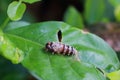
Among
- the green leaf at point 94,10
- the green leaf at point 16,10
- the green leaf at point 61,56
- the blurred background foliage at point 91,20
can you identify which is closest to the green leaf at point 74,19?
the blurred background foliage at point 91,20

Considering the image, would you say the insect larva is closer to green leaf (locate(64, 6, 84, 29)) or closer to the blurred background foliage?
the blurred background foliage

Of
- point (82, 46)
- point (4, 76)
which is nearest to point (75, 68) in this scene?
point (82, 46)

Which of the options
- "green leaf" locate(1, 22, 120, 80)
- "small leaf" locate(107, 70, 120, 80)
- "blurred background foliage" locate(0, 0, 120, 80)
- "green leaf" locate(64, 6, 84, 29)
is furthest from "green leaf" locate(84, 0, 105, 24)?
"small leaf" locate(107, 70, 120, 80)

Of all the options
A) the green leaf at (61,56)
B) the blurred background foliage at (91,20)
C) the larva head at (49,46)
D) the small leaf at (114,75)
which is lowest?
→ the blurred background foliage at (91,20)

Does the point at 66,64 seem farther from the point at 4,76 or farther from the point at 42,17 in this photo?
the point at 42,17

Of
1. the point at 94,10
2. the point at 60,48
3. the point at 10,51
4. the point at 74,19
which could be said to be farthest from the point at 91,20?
the point at 10,51

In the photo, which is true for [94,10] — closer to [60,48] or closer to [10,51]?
[60,48]

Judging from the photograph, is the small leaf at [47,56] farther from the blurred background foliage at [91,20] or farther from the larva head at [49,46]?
the blurred background foliage at [91,20]
